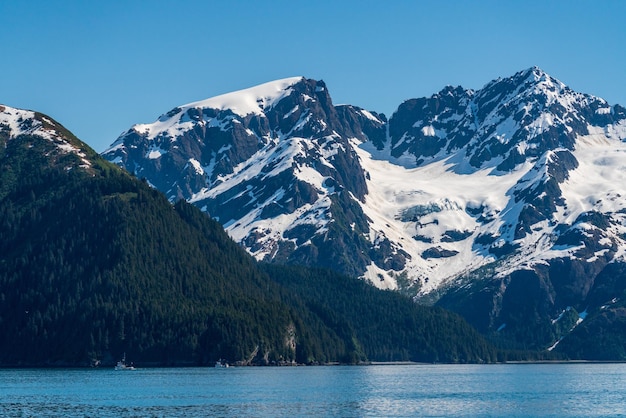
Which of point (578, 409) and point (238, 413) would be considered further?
point (578, 409)

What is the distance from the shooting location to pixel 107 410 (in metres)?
188

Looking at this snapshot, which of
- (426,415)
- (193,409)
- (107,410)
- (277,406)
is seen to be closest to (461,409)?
(426,415)

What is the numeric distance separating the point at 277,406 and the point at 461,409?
29.8 m

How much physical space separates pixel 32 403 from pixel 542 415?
81.4 metres

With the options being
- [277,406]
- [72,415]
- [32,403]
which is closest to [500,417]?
[277,406]

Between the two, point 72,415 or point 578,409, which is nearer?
point 72,415

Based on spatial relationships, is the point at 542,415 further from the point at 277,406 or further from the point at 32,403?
the point at 32,403

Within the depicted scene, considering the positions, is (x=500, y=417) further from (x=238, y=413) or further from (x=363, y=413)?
(x=238, y=413)

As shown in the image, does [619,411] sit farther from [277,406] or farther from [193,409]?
[193,409]

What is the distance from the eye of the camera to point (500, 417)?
600 ft

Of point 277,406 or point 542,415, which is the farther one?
point 277,406

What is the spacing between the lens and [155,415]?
178m

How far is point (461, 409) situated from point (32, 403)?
6957 centimetres

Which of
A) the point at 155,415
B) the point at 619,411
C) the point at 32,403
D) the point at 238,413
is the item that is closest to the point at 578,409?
the point at 619,411
